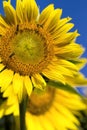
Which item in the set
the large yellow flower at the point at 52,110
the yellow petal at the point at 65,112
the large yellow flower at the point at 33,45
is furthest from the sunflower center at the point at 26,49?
the yellow petal at the point at 65,112

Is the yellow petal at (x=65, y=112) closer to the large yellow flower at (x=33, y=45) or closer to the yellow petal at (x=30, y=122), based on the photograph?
the yellow petal at (x=30, y=122)

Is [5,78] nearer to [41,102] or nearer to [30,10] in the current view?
[30,10]

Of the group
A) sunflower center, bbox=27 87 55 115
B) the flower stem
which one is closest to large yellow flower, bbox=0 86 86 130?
sunflower center, bbox=27 87 55 115

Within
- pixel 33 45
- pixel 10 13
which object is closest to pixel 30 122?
pixel 33 45

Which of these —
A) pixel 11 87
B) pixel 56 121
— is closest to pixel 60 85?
pixel 11 87

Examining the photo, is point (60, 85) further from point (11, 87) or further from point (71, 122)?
point (71, 122)

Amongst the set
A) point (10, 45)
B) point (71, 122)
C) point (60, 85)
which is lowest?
point (71, 122)
